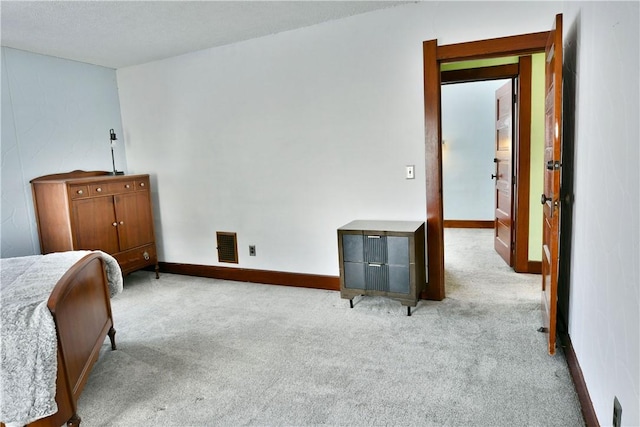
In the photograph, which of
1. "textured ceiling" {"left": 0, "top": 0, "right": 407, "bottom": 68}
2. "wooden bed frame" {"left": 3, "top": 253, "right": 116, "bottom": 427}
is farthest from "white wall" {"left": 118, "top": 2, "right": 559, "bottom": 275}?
"wooden bed frame" {"left": 3, "top": 253, "right": 116, "bottom": 427}

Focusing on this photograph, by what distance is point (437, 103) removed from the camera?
326 centimetres

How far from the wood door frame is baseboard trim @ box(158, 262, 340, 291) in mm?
894

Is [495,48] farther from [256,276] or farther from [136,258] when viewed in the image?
[136,258]

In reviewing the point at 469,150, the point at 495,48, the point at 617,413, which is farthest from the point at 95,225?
the point at 469,150

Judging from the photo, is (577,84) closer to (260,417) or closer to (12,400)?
(260,417)

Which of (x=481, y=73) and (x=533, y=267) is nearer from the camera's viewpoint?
(x=533, y=267)

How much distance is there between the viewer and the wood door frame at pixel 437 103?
300cm

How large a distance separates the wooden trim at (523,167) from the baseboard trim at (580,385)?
5.38ft

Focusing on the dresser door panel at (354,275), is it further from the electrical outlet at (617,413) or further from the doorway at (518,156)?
the electrical outlet at (617,413)

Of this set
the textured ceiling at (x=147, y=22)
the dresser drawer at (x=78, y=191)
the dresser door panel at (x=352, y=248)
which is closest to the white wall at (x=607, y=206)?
the dresser door panel at (x=352, y=248)

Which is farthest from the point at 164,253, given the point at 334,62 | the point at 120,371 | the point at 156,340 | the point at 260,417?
the point at 260,417

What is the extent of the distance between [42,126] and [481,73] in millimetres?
4247

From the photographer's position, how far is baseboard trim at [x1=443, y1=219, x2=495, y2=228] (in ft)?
21.2

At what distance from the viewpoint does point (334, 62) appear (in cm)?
356
